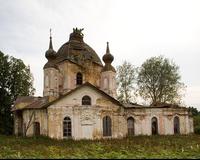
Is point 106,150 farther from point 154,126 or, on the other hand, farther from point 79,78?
point 79,78

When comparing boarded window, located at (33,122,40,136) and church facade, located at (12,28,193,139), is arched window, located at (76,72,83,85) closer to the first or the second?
church facade, located at (12,28,193,139)

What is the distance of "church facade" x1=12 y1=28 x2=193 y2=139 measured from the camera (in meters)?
31.2

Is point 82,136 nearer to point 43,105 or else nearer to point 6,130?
point 43,105

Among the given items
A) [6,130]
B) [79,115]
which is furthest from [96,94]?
[6,130]

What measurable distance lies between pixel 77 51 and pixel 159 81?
16005mm

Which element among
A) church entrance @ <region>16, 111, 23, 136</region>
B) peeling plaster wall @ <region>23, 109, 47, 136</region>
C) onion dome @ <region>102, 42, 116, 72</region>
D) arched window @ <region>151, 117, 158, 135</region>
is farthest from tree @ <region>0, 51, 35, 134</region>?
arched window @ <region>151, 117, 158, 135</region>

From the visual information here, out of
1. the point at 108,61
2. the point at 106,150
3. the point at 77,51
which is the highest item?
the point at 77,51

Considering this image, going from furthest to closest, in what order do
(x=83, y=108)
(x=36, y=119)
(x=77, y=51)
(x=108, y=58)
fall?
(x=77, y=51) → (x=108, y=58) → (x=36, y=119) → (x=83, y=108)

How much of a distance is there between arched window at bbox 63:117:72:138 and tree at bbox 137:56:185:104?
61.8 ft

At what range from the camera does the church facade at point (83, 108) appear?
102 ft

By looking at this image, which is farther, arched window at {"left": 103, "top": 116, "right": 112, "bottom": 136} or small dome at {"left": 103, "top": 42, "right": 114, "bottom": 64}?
small dome at {"left": 103, "top": 42, "right": 114, "bottom": 64}

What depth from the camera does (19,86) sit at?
152ft

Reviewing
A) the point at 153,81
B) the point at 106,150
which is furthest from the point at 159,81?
the point at 106,150

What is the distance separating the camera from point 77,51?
37.0 meters
